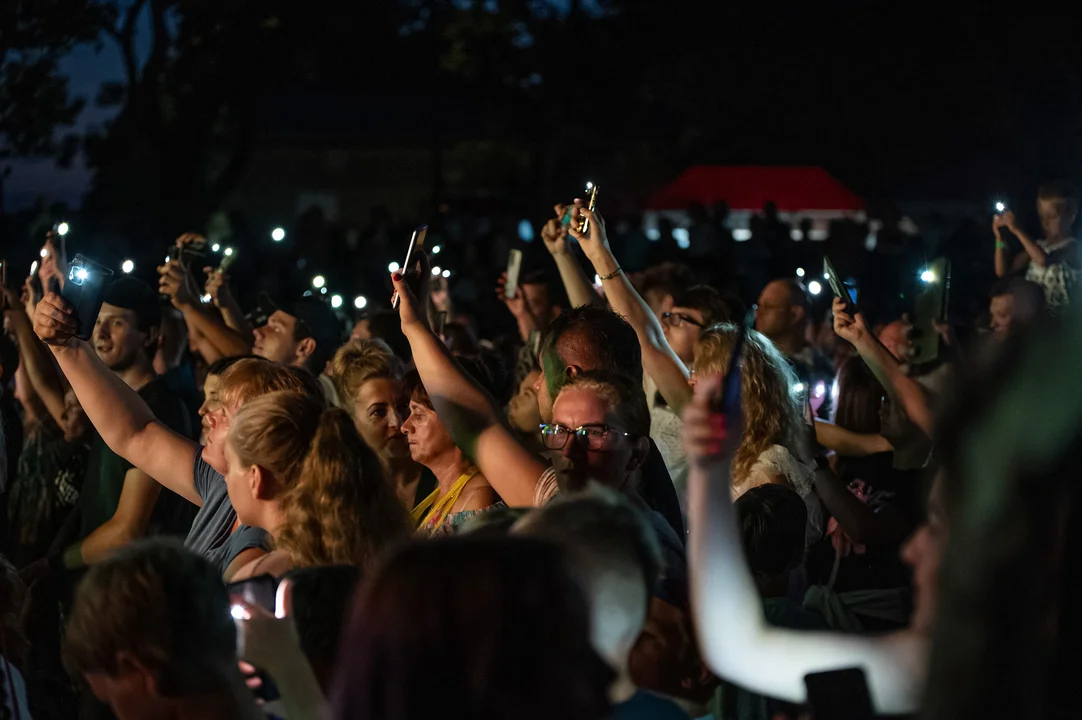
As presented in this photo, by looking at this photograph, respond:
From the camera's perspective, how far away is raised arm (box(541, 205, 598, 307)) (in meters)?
6.52

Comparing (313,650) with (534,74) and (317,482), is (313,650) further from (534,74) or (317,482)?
(534,74)

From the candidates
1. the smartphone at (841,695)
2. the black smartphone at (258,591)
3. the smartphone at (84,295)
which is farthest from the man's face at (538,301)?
the smartphone at (841,695)

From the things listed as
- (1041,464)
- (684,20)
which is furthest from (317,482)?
(684,20)

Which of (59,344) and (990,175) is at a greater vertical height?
(990,175)

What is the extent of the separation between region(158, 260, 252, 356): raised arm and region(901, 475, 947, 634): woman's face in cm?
599

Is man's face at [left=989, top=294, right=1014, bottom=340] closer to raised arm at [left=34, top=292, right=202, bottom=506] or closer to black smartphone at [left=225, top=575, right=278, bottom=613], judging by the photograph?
raised arm at [left=34, top=292, right=202, bottom=506]

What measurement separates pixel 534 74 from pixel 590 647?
29.3 m

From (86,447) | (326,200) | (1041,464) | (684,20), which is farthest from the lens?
(326,200)

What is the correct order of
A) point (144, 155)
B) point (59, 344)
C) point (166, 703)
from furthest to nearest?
1. point (144, 155)
2. point (59, 344)
3. point (166, 703)

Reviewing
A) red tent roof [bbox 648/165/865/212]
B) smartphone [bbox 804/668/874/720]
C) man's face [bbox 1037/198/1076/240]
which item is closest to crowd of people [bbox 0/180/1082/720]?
smartphone [bbox 804/668/874/720]

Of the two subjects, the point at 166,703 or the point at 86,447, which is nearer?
the point at 166,703

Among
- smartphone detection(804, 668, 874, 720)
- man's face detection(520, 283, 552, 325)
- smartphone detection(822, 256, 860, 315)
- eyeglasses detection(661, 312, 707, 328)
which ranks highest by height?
man's face detection(520, 283, 552, 325)

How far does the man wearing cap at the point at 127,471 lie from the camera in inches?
229

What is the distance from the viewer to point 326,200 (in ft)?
168
